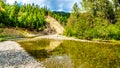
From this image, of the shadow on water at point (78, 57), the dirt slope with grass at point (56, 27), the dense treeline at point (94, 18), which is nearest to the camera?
the shadow on water at point (78, 57)

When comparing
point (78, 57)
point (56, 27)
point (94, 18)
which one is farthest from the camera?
point (56, 27)

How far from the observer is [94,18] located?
112m

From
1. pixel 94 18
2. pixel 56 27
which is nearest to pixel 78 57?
pixel 94 18

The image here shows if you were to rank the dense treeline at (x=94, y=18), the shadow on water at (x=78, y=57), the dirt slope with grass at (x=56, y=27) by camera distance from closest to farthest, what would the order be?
the shadow on water at (x=78, y=57) → the dense treeline at (x=94, y=18) → the dirt slope with grass at (x=56, y=27)

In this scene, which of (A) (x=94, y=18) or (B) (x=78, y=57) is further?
(A) (x=94, y=18)

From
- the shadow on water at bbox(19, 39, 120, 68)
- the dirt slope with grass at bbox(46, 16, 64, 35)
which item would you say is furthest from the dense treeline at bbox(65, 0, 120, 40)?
the dirt slope with grass at bbox(46, 16, 64, 35)

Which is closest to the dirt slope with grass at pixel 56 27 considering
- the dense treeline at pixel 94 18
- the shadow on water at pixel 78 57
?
the dense treeline at pixel 94 18

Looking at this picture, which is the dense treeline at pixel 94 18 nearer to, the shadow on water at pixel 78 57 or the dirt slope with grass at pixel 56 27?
the shadow on water at pixel 78 57

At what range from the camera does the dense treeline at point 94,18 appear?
101750 mm

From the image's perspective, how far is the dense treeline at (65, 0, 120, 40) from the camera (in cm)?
10175

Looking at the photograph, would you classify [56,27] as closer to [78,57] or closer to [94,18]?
[94,18]

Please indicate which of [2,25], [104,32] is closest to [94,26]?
[104,32]

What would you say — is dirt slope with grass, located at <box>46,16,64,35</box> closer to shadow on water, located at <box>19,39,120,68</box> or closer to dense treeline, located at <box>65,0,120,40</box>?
dense treeline, located at <box>65,0,120,40</box>

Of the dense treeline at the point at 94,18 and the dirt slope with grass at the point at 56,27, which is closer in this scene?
the dense treeline at the point at 94,18
